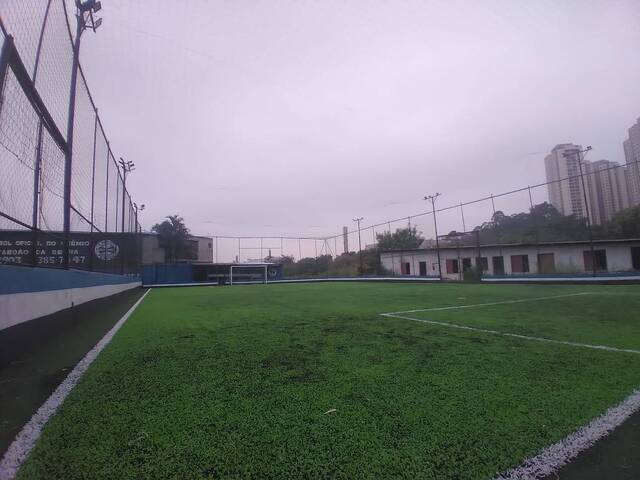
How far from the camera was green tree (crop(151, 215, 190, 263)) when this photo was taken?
137 feet

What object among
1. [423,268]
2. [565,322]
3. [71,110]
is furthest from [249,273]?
[565,322]

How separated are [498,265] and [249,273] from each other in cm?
2247

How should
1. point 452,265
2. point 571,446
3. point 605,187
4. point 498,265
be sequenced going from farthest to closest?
point 452,265 < point 498,265 < point 605,187 < point 571,446

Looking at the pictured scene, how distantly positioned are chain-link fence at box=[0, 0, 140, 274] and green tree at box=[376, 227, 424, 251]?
36473mm

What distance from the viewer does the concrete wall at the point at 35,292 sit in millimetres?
2805

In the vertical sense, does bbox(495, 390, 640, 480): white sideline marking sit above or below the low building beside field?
below

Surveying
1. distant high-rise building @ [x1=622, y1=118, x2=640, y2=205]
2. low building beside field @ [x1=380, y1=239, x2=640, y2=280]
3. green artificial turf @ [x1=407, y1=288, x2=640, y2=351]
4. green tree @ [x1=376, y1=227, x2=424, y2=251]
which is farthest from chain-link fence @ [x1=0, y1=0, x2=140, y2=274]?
green tree @ [x1=376, y1=227, x2=424, y2=251]

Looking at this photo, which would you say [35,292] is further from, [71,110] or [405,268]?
[405,268]

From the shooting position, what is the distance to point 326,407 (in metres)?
1.70

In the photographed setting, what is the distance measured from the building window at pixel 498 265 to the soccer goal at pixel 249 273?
19970 millimetres

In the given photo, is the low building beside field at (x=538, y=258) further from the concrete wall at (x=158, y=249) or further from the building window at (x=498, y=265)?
the concrete wall at (x=158, y=249)

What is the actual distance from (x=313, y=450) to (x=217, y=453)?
38 centimetres

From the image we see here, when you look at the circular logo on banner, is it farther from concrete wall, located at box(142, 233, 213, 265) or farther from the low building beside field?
concrete wall, located at box(142, 233, 213, 265)

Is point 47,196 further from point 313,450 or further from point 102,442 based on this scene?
point 313,450
